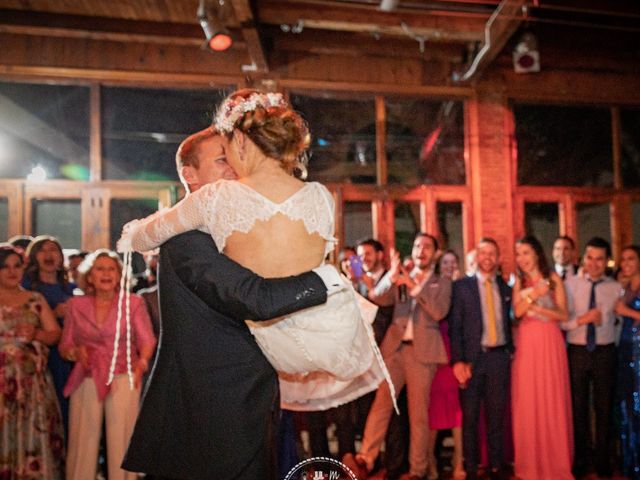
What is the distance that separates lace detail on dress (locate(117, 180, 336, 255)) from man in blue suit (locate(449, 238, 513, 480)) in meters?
3.70

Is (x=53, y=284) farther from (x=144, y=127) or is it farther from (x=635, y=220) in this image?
(x=635, y=220)

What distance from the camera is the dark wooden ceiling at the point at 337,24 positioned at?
7.06 meters

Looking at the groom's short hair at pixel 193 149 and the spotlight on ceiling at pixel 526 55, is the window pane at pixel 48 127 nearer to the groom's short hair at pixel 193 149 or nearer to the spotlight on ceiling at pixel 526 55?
the spotlight on ceiling at pixel 526 55

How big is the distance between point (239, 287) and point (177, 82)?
662 cm

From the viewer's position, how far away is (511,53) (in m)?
8.45

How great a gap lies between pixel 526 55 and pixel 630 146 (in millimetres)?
2208

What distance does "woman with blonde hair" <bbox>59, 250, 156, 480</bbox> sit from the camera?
15.0 ft

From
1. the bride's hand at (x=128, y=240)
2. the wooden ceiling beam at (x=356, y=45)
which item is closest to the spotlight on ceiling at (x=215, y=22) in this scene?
the wooden ceiling beam at (x=356, y=45)

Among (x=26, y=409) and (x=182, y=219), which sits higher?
(x=182, y=219)

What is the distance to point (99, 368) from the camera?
15.3ft

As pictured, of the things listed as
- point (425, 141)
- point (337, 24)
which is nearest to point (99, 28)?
point (337, 24)

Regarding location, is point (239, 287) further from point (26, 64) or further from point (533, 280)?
point (26, 64)

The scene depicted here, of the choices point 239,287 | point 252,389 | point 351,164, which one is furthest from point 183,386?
point 351,164

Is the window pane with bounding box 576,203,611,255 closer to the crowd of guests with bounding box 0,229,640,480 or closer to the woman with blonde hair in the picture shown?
the crowd of guests with bounding box 0,229,640,480
